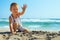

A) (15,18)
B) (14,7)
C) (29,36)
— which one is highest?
(14,7)

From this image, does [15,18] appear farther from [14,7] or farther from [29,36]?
[29,36]

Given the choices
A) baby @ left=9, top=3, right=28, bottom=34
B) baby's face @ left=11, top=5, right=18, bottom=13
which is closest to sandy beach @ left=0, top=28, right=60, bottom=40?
baby @ left=9, top=3, right=28, bottom=34

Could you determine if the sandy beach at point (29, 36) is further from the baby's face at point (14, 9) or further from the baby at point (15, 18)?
the baby's face at point (14, 9)

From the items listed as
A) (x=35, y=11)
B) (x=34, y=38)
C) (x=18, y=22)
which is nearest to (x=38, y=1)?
(x=35, y=11)

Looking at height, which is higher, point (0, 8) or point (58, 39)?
point (0, 8)

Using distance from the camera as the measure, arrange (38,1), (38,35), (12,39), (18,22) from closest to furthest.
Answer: (12,39) → (38,35) → (18,22) → (38,1)

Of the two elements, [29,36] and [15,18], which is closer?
[29,36]

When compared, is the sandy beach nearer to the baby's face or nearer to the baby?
the baby

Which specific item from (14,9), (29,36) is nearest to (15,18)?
(14,9)

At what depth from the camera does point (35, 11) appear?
6.50 feet

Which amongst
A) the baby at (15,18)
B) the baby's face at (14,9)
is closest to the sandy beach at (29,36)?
the baby at (15,18)

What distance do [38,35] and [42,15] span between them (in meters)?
0.45

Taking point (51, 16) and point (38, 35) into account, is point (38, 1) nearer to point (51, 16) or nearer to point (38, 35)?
point (51, 16)

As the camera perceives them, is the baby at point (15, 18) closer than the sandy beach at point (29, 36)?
No
